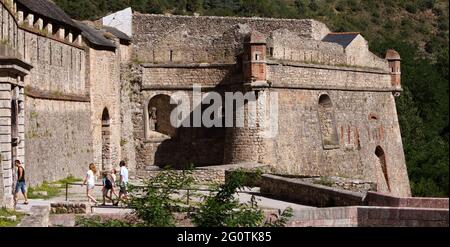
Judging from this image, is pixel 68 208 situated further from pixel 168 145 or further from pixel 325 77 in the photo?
pixel 325 77

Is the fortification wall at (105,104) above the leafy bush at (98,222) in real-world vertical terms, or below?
above

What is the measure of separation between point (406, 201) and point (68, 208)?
295 inches

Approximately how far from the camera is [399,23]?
75.7 meters

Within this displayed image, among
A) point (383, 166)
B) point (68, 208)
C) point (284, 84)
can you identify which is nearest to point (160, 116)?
point (284, 84)

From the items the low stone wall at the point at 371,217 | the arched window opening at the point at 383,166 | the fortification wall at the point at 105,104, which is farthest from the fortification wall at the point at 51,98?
the arched window opening at the point at 383,166

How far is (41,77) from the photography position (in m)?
32.4

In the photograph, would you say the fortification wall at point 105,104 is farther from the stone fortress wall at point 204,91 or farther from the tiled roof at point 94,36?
the tiled roof at point 94,36

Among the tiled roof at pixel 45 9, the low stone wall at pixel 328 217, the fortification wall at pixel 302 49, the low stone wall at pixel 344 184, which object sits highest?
the tiled roof at pixel 45 9

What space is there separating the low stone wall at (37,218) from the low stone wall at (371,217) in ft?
15.5

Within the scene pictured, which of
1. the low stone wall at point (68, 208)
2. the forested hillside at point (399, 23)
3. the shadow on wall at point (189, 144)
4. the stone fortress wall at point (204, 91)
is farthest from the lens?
the forested hillside at point (399, 23)

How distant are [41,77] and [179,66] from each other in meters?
9.72

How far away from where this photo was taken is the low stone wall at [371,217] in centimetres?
1780
